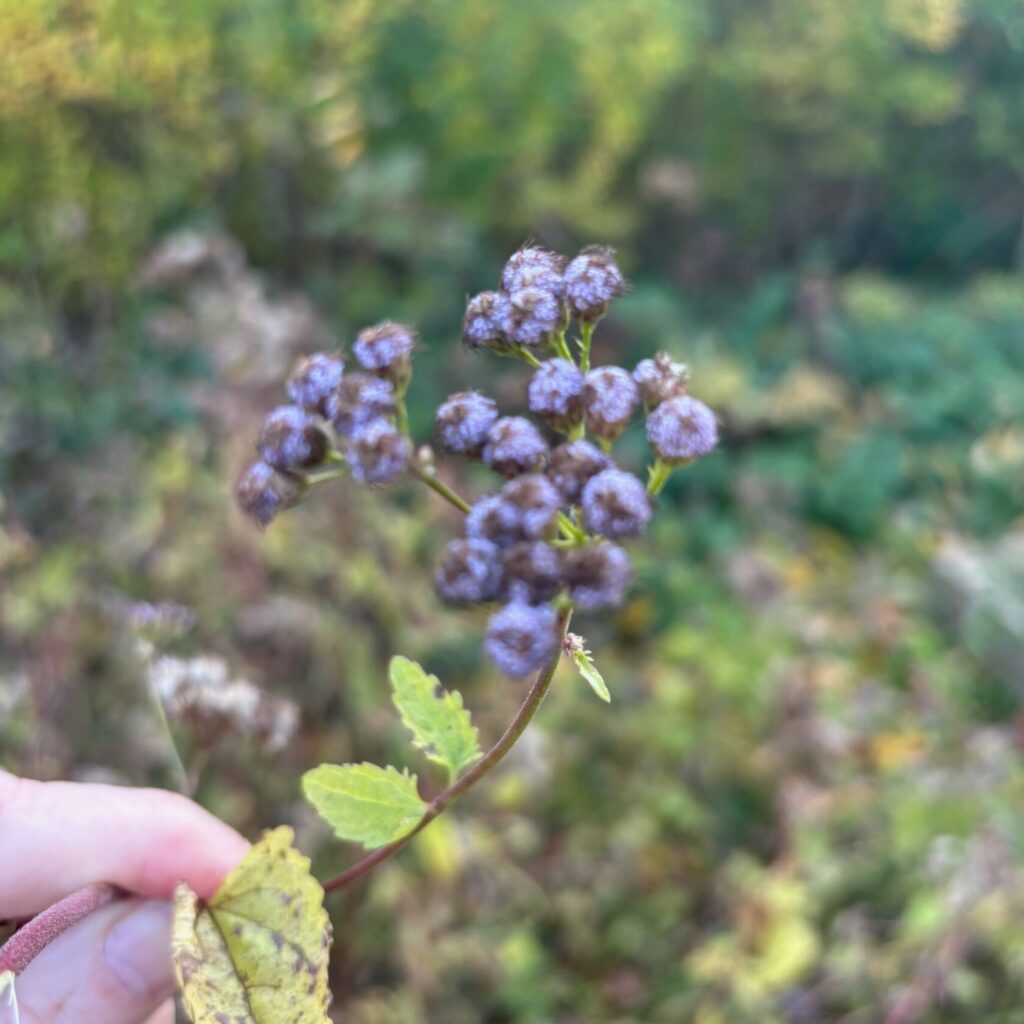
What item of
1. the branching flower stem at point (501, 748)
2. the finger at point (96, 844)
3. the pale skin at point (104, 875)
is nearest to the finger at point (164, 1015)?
the pale skin at point (104, 875)

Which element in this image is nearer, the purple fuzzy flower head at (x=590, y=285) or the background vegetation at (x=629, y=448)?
the purple fuzzy flower head at (x=590, y=285)

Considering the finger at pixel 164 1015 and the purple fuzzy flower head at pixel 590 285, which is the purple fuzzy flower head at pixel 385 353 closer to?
the purple fuzzy flower head at pixel 590 285

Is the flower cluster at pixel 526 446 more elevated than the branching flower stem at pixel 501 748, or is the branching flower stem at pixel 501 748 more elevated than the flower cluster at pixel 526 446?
the flower cluster at pixel 526 446

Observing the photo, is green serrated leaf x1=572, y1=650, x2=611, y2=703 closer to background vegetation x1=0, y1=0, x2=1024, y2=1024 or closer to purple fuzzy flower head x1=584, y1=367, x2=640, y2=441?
purple fuzzy flower head x1=584, y1=367, x2=640, y2=441

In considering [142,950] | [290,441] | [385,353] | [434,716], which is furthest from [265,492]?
[142,950]

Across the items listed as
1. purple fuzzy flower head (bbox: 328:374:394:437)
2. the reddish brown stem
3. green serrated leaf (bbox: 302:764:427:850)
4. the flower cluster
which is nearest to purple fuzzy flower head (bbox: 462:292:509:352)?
the flower cluster

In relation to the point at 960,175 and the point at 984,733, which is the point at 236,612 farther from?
the point at 960,175

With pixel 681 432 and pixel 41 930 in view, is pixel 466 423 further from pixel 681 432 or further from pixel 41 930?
pixel 41 930

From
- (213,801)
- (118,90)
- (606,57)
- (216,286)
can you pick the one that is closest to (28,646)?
(213,801)
